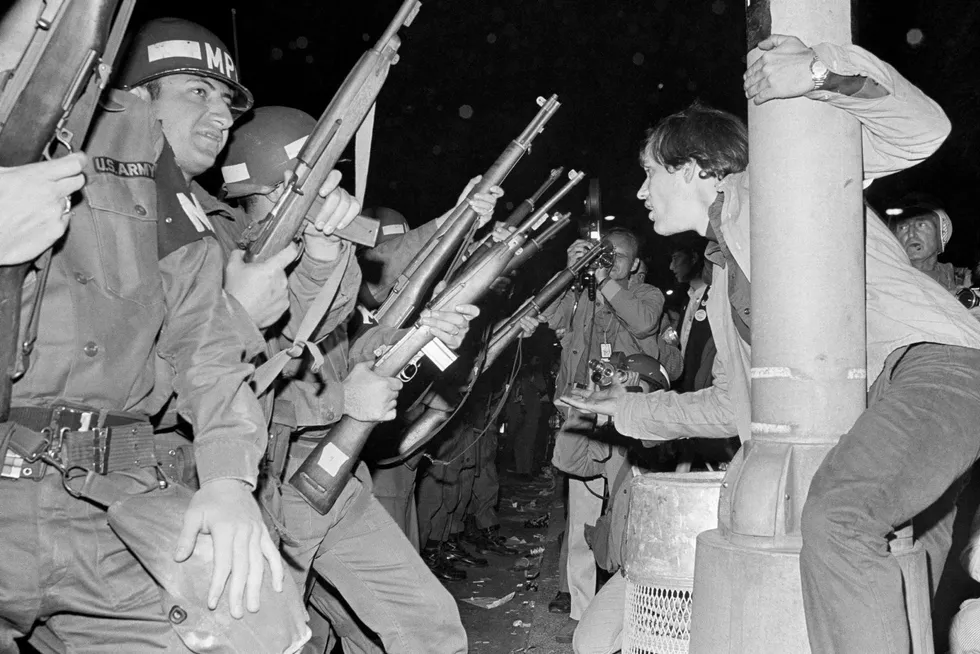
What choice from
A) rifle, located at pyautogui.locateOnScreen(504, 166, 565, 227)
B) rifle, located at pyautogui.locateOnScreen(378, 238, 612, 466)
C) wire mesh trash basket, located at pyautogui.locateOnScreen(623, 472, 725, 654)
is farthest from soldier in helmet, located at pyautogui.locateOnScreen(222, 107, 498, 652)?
rifle, located at pyautogui.locateOnScreen(504, 166, 565, 227)

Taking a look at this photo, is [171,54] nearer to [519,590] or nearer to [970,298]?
[970,298]

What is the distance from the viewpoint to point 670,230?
12.3 feet

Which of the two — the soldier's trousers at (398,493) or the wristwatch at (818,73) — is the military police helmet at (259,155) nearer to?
the soldier's trousers at (398,493)

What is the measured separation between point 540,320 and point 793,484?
15.1 ft

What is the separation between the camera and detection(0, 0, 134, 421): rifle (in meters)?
1.97

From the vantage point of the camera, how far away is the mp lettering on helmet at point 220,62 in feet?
11.0

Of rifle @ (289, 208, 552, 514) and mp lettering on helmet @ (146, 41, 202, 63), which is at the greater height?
mp lettering on helmet @ (146, 41, 202, 63)

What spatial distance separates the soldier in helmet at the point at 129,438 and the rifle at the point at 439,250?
8.34 feet

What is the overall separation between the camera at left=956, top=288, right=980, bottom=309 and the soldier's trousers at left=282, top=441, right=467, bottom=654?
3.48 metres

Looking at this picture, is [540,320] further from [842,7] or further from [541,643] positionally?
[842,7]

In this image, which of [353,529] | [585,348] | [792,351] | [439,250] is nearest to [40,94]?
[792,351]

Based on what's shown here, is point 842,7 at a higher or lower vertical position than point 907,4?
lower

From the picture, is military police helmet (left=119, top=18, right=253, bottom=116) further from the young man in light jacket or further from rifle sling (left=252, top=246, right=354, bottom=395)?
the young man in light jacket

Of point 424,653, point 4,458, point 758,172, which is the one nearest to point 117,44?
point 4,458
